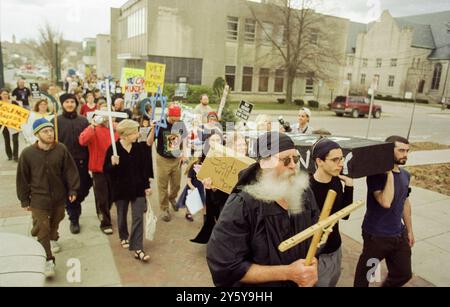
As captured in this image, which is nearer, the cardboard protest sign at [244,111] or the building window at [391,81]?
the cardboard protest sign at [244,111]

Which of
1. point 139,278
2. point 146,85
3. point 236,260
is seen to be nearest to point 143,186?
point 139,278

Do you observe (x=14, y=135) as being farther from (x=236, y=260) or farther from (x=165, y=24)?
(x=165, y=24)

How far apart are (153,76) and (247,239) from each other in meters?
7.69

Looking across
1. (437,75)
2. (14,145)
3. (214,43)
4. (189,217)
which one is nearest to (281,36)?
(214,43)

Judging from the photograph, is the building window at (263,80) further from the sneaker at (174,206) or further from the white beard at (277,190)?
the white beard at (277,190)

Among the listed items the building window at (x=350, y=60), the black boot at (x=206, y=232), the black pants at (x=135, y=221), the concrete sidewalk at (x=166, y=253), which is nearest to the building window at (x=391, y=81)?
the building window at (x=350, y=60)

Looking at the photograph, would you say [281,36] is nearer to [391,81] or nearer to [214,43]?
[214,43]

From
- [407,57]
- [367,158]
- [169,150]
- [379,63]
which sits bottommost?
[169,150]

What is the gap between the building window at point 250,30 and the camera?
3134 cm

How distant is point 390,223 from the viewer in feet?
10.9

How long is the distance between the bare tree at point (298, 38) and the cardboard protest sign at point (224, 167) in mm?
27407

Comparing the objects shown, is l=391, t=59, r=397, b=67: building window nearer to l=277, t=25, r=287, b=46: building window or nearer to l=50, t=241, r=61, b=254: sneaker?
l=277, t=25, r=287, b=46: building window

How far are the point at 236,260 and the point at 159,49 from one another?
28.2 meters
